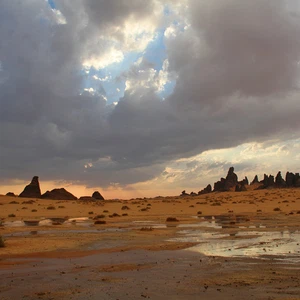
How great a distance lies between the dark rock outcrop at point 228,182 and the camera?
141000 mm

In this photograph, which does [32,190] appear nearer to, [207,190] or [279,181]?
[207,190]

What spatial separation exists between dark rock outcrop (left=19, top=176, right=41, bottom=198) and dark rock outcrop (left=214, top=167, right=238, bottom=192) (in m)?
71.8

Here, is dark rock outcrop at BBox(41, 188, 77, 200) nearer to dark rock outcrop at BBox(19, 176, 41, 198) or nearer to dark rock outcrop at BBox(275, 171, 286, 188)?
dark rock outcrop at BBox(19, 176, 41, 198)

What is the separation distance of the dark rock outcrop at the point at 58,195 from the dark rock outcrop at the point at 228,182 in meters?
64.5

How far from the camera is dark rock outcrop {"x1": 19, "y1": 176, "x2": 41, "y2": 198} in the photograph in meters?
96.9

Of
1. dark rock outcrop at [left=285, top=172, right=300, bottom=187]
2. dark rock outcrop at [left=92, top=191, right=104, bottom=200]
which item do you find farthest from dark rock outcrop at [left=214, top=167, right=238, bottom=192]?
dark rock outcrop at [left=92, top=191, right=104, bottom=200]

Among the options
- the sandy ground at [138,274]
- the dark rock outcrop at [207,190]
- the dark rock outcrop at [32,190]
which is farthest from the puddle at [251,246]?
the dark rock outcrop at [207,190]

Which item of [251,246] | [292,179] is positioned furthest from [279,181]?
[251,246]

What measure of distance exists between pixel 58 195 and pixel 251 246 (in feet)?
282

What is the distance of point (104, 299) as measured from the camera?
8.45 m

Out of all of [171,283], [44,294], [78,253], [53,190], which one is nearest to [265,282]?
[171,283]

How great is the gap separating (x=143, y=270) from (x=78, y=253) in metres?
5.12

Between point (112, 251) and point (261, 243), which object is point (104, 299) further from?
point (261, 243)

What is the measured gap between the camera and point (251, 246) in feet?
54.2
